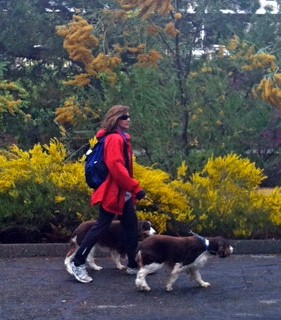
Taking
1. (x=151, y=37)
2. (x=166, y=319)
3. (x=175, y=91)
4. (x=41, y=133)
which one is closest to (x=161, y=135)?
(x=175, y=91)

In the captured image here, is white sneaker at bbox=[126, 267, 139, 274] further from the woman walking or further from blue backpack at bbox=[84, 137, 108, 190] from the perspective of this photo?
blue backpack at bbox=[84, 137, 108, 190]

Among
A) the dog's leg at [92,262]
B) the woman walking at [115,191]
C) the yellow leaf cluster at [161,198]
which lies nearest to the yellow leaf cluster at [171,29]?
the yellow leaf cluster at [161,198]

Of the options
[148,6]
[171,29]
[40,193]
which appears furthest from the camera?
[171,29]

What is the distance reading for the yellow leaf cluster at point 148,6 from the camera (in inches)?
432

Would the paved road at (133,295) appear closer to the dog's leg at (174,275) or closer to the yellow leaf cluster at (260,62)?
the dog's leg at (174,275)

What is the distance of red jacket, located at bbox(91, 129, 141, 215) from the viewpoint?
7.47 meters

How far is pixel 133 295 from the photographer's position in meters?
7.49

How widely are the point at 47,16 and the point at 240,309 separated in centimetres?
1056

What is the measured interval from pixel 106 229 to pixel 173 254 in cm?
79

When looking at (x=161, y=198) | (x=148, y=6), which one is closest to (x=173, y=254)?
(x=161, y=198)

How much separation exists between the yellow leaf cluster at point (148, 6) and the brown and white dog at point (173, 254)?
451 centimetres

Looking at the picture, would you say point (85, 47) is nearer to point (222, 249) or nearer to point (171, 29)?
point (171, 29)

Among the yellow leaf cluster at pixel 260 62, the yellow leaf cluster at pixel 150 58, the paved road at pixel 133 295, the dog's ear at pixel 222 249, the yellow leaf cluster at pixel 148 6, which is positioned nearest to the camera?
the paved road at pixel 133 295

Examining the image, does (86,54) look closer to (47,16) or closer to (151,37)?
(151,37)
